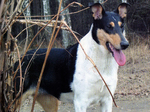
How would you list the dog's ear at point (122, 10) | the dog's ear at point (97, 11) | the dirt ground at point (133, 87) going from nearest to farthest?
1. the dog's ear at point (97, 11)
2. the dog's ear at point (122, 10)
3. the dirt ground at point (133, 87)

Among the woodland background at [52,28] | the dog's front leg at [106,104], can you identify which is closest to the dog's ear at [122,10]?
the woodland background at [52,28]

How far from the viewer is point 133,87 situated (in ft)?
16.5

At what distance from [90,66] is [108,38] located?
1.41ft

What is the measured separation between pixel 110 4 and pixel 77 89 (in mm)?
4595

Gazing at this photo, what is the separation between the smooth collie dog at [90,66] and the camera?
247 cm

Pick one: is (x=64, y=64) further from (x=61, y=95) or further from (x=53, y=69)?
(x=61, y=95)

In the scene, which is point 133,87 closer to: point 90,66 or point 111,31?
point 90,66

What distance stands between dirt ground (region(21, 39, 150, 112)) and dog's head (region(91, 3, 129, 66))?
77.3 inches

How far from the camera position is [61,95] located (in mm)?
3051

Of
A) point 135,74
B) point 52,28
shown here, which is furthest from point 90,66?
point 52,28

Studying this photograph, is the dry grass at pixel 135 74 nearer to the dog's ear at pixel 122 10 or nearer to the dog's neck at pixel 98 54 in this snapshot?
the dog's neck at pixel 98 54

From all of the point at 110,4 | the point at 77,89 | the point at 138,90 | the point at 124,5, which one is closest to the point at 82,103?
the point at 77,89

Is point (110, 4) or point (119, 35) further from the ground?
point (110, 4)

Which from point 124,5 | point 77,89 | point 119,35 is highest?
point 124,5
